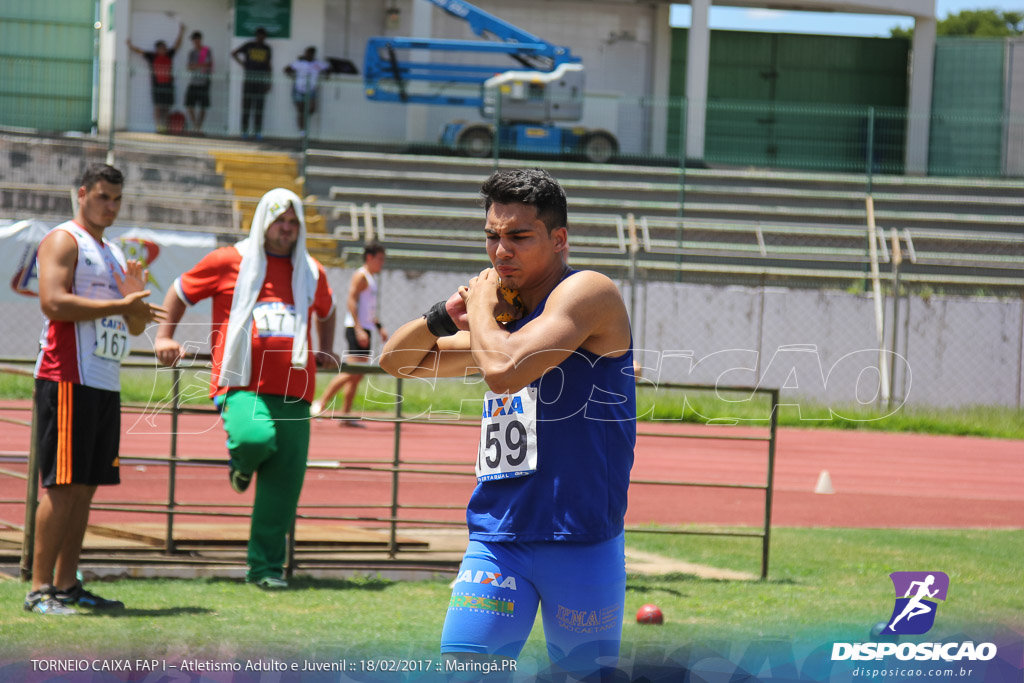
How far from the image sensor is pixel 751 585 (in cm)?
720

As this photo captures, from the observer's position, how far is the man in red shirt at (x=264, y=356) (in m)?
6.45

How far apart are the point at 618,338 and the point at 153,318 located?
3199mm

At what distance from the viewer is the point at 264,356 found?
21.3ft

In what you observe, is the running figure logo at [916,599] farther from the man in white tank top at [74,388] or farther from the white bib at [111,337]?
the white bib at [111,337]

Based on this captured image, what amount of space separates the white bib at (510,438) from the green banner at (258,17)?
91.2 ft

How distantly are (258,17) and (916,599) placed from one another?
87.4 feet

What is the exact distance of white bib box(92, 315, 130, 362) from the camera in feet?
18.7

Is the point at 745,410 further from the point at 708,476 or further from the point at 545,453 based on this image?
the point at 545,453

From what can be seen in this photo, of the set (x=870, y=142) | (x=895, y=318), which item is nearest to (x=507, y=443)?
(x=895, y=318)

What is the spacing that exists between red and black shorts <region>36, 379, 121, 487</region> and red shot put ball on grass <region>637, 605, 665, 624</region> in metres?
2.84

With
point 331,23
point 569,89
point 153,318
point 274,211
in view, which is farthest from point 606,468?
point 331,23

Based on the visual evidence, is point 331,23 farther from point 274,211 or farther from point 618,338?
point 618,338

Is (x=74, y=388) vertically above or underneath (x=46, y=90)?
underneath

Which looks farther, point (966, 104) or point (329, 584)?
point (966, 104)
